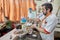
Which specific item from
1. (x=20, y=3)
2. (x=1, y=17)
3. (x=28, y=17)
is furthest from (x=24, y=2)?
(x=1, y=17)

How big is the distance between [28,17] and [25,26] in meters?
0.37

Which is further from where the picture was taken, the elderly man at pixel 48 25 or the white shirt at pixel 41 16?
the white shirt at pixel 41 16

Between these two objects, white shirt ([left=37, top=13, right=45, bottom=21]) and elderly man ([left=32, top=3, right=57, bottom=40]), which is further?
white shirt ([left=37, top=13, right=45, bottom=21])

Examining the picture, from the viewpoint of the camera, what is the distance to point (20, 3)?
2734 millimetres

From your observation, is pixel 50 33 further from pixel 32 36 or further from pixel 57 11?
pixel 57 11

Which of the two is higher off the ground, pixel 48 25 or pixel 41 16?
pixel 41 16

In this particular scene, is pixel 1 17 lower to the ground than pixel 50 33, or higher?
higher

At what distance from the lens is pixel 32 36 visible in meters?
2.24

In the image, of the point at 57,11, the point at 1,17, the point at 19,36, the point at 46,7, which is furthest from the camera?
the point at 57,11

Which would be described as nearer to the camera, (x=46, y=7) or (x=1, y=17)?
(x=46, y=7)

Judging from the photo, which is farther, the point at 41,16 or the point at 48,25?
the point at 41,16

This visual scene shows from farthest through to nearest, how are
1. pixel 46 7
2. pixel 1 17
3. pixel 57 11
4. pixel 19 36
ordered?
pixel 57 11 → pixel 1 17 → pixel 46 7 → pixel 19 36

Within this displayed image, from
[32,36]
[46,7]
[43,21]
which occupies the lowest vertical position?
[32,36]

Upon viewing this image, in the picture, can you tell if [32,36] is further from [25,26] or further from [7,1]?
[7,1]
